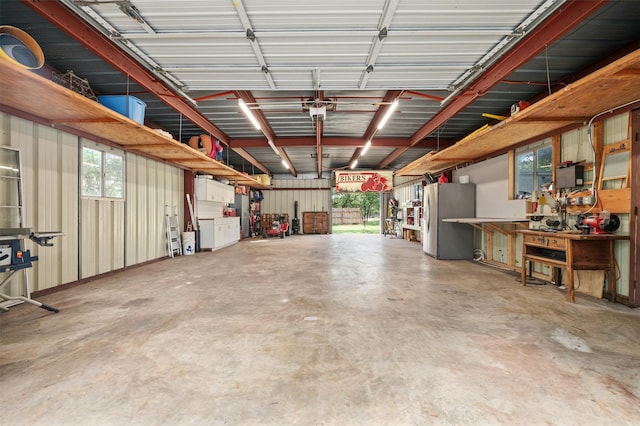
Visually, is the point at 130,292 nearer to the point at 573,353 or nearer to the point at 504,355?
the point at 504,355

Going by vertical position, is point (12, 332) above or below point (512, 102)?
below

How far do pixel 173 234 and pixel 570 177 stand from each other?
28.8ft

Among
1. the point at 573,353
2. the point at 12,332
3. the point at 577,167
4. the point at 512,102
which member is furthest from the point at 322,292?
the point at 512,102

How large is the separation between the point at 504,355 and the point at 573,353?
0.61 metres

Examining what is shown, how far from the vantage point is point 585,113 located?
377 centimetres

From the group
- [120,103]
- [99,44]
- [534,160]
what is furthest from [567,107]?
[120,103]

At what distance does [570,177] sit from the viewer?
13.7 feet

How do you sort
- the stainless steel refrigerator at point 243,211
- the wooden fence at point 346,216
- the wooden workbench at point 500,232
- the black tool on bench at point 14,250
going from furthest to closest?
the wooden fence at point 346,216, the stainless steel refrigerator at point 243,211, the wooden workbench at point 500,232, the black tool on bench at point 14,250

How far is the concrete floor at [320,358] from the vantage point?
164cm

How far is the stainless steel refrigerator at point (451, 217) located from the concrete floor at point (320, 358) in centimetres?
295

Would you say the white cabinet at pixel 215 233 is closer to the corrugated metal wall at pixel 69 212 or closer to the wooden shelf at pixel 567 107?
the corrugated metal wall at pixel 69 212

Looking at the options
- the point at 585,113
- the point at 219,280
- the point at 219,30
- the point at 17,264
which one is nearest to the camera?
the point at 219,30

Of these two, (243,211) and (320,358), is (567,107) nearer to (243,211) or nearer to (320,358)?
(320,358)

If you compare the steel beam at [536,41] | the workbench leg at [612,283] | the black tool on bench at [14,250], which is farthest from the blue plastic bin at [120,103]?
the workbench leg at [612,283]
